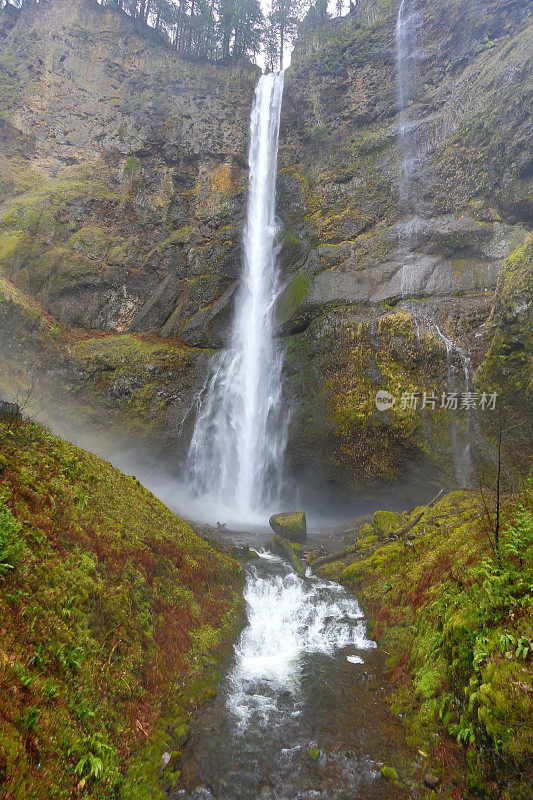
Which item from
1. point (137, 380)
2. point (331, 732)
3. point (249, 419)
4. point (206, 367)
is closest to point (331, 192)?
point (206, 367)

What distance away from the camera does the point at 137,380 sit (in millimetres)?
19797

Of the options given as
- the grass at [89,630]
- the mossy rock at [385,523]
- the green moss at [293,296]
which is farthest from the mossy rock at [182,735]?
the green moss at [293,296]

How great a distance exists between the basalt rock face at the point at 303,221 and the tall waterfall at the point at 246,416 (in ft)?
2.51

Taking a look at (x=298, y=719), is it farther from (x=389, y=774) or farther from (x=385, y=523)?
(x=385, y=523)

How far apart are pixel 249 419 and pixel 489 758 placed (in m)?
16.0

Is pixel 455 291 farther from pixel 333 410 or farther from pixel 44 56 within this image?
pixel 44 56

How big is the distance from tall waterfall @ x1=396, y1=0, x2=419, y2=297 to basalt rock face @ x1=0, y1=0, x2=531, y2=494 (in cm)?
16

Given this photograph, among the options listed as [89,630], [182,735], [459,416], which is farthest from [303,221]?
[182,735]

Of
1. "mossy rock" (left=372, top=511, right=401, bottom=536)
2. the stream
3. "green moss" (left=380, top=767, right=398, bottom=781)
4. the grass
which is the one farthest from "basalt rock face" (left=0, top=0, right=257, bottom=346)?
"green moss" (left=380, top=767, right=398, bottom=781)

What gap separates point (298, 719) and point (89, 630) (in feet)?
10.5

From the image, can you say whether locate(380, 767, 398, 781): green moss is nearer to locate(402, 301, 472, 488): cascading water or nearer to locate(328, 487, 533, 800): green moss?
locate(328, 487, 533, 800): green moss

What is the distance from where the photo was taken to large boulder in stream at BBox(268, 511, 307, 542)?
43.6ft

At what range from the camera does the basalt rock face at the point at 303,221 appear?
48.5 feet

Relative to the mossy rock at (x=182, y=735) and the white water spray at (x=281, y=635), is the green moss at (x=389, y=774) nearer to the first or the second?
the white water spray at (x=281, y=635)
